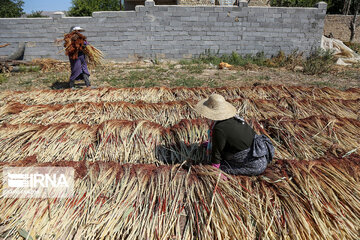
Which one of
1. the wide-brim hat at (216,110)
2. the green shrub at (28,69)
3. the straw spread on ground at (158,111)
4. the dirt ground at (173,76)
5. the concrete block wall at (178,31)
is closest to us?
the wide-brim hat at (216,110)

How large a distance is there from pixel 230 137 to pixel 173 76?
19.1 ft

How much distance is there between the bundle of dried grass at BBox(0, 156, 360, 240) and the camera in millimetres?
1618

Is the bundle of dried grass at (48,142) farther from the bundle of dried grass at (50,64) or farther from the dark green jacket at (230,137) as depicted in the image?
the bundle of dried grass at (50,64)

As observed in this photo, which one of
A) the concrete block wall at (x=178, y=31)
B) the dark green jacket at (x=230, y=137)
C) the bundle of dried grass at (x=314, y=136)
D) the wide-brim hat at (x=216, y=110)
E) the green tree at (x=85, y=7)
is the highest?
the green tree at (x=85, y=7)

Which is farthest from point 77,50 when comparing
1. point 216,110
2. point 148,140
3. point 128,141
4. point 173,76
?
point 216,110

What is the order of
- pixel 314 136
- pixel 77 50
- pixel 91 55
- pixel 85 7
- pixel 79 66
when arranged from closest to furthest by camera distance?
pixel 314 136 → pixel 77 50 → pixel 79 66 → pixel 91 55 → pixel 85 7

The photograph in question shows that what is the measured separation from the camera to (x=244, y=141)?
84.9 inches

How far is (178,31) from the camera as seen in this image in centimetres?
923

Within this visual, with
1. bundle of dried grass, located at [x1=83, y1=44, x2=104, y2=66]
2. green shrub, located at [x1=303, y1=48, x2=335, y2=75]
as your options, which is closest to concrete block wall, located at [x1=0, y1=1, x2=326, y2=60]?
green shrub, located at [x1=303, y1=48, x2=335, y2=75]

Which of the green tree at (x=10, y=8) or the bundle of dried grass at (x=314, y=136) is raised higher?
the green tree at (x=10, y=8)

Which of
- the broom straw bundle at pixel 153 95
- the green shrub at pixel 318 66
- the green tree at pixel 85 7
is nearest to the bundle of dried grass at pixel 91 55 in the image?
the broom straw bundle at pixel 153 95

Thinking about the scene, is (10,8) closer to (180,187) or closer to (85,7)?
(85,7)

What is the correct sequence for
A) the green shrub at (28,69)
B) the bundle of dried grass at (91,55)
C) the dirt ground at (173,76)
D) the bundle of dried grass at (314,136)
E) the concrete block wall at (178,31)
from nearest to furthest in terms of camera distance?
the bundle of dried grass at (314,136) → the bundle of dried grass at (91,55) → the dirt ground at (173,76) → the green shrub at (28,69) → the concrete block wall at (178,31)

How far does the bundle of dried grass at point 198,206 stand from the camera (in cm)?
162
